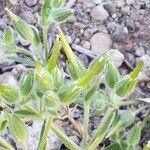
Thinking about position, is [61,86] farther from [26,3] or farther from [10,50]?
[26,3]

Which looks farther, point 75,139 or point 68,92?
point 75,139

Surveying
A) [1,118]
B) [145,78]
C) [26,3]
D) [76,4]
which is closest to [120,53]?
[145,78]

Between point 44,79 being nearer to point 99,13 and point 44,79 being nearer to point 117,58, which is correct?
point 117,58

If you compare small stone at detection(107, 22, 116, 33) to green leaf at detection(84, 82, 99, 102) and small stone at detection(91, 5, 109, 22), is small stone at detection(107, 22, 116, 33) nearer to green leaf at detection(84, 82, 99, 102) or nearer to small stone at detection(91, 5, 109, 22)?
small stone at detection(91, 5, 109, 22)

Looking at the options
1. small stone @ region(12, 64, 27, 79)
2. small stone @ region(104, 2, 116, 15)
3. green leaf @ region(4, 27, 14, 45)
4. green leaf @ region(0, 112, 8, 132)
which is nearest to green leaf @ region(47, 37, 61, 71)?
green leaf @ region(0, 112, 8, 132)

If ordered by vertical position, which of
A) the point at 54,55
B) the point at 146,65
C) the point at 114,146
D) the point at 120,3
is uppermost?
the point at 54,55

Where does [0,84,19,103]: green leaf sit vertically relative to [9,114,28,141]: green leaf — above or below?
above

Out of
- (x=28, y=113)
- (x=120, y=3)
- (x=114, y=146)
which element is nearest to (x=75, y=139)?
(x=114, y=146)
